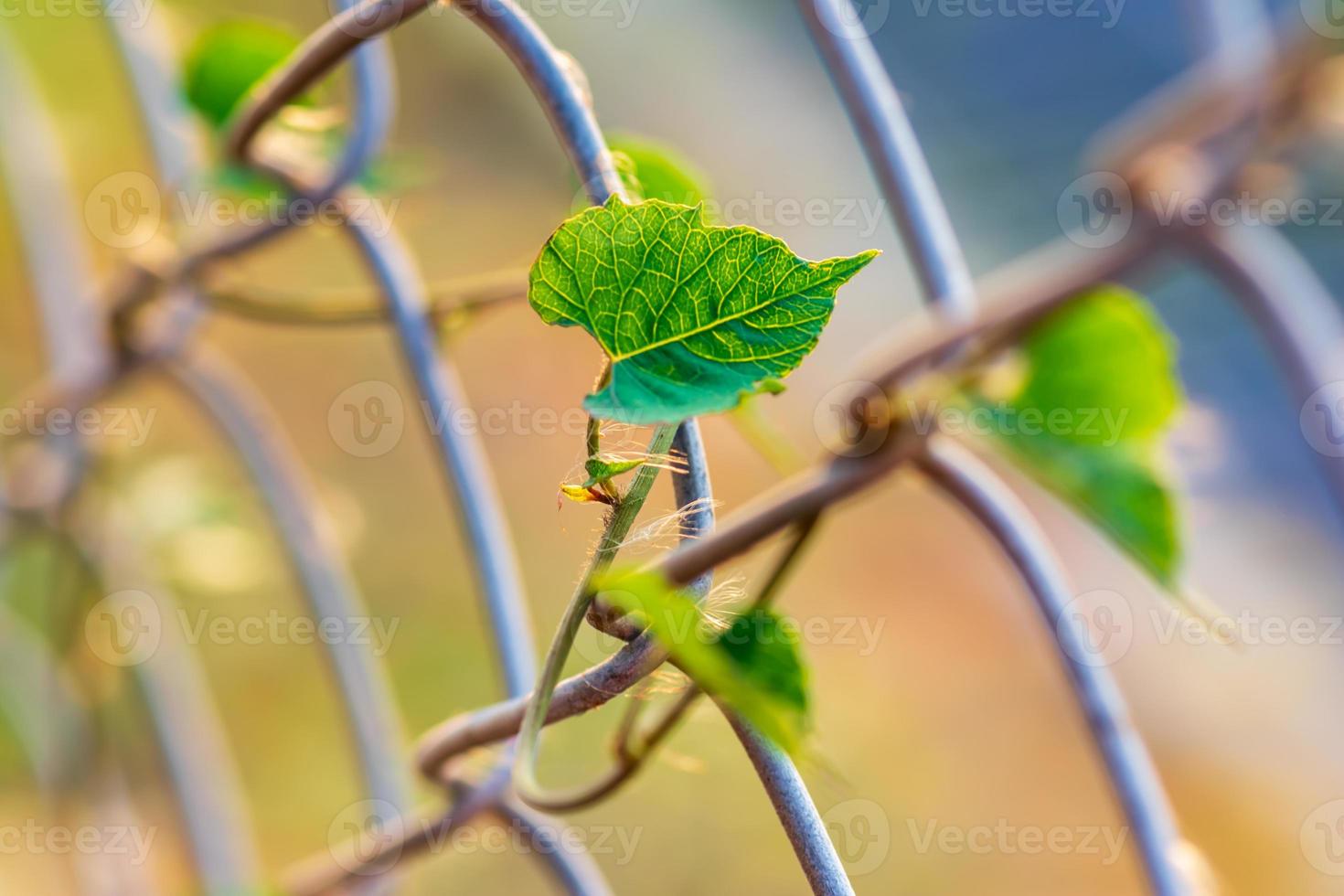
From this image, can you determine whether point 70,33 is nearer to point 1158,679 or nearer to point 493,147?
point 493,147

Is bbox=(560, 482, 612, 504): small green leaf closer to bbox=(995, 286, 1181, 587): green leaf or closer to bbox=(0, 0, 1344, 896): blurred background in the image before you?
bbox=(995, 286, 1181, 587): green leaf

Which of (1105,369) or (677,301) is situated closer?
(677,301)

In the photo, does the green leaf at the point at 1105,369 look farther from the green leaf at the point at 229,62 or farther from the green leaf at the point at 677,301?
the green leaf at the point at 229,62

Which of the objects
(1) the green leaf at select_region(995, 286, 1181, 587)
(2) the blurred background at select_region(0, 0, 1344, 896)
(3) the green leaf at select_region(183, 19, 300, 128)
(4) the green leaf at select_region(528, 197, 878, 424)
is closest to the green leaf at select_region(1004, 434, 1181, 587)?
(1) the green leaf at select_region(995, 286, 1181, 587)

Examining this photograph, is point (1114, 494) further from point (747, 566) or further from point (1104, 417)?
point (747, 566)

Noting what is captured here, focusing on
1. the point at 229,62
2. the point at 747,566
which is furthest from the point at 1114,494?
the point at 747,566

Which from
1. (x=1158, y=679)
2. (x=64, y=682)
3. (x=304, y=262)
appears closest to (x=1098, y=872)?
(x=1158, y=679)

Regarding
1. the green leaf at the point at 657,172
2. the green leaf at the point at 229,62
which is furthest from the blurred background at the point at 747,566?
the green leaf at the point at 657,172
